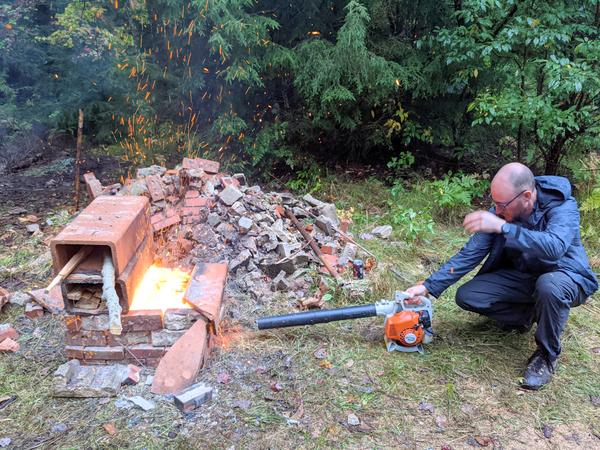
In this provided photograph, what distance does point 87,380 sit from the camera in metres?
3.13

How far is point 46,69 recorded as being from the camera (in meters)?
7.88

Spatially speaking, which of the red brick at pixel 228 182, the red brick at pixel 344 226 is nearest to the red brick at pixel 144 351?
the red brick at pixel 228 182

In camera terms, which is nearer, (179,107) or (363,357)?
(363,357)

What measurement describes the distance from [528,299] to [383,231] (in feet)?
7.45

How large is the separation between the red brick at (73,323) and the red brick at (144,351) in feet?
1.21

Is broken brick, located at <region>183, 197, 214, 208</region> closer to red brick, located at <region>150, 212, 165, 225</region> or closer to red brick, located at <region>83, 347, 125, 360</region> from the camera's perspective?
red brick, located at <region>150, 212, 165, 225</region>

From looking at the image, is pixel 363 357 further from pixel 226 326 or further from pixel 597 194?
pixel 597 194

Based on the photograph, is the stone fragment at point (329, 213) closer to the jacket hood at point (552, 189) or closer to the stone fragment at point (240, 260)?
the stone fragment at point (240, 260)

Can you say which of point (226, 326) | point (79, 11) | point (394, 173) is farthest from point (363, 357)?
point (79, 11)

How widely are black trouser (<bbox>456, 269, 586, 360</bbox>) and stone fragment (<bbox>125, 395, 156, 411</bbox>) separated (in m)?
2.37

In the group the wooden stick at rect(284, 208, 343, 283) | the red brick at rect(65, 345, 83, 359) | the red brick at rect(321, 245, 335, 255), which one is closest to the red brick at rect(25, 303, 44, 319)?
the red brick at rect(65, 345, 83, 359)

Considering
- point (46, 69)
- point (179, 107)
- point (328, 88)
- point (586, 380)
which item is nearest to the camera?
point (586, 380)

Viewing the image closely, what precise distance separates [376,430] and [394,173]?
206 inches

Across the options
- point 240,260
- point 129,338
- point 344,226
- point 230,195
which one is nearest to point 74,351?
point 129,338
